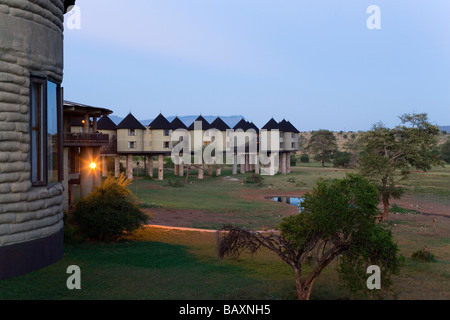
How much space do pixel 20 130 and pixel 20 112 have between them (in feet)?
1.44

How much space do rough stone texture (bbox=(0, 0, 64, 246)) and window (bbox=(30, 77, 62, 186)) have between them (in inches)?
12.4

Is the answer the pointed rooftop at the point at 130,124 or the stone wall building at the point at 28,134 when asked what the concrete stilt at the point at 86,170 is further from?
the pointed rooftop at the point at 130,124

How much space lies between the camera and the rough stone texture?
1009cm

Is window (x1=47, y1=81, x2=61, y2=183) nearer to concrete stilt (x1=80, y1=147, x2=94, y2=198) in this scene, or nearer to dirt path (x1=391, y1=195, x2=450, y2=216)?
concrete stilt (x1=80, y1=147, x2=94, y2=198)

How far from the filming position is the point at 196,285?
10.9 metres

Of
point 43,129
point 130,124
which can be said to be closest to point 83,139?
point 43,129

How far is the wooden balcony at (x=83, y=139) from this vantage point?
21331 mm

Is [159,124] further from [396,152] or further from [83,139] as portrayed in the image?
[396,152]

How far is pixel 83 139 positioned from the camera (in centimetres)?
2222

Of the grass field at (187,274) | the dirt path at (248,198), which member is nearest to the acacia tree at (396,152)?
the grass field at (187,274)

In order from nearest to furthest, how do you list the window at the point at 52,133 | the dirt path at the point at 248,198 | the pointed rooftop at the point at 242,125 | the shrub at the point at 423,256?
the window at the point at 52,133 < the shrub at the point at 423,256 < the dirt path at the point at 248,198 < the pointed rooftop at the point at 242,125
